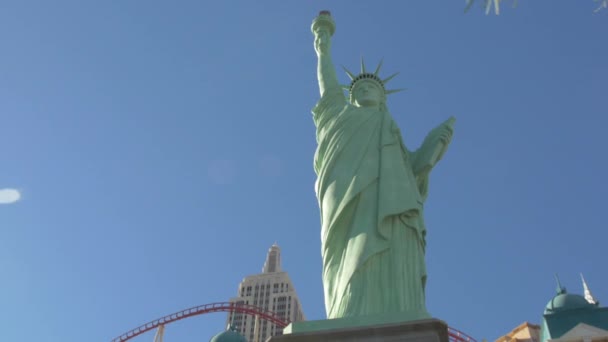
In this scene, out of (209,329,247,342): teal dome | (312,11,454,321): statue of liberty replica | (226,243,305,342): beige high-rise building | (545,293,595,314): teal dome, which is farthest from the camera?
Answer: (226,243,305,342): beige high-rise building

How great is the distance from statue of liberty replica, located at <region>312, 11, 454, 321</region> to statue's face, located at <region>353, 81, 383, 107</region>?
0.20 meters

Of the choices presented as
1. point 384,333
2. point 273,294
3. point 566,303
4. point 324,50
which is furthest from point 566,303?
point 273,294

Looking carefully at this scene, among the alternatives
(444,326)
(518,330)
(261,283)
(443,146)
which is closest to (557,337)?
(518,330)

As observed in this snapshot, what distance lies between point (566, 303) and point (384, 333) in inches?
453

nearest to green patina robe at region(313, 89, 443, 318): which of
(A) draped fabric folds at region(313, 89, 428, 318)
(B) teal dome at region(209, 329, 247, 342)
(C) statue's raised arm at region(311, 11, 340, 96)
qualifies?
(A) draped fabric folds at region(313, 89, 428, 318)

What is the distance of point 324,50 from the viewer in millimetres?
13477

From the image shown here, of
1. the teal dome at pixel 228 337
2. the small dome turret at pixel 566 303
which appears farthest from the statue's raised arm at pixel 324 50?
the small dome turret at pixel 566 303

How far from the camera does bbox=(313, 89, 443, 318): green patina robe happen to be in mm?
8633

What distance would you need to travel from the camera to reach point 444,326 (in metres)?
6.62

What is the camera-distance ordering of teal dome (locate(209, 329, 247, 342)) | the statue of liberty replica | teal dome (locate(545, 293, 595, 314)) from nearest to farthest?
the statue of liberty replica, teal dome (locate(209, 329, 247, 342)), teal dome (locate(545, 293, 595, 314))

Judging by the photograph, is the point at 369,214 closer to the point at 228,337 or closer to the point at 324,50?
the point at 228,337

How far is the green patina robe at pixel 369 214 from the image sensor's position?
863cm

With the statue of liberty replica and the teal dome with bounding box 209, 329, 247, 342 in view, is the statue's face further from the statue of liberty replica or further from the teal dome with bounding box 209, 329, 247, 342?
the teal dome with bounding box 209, 329, 247, 342

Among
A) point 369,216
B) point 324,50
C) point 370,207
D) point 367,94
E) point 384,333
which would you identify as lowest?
point 384,333
